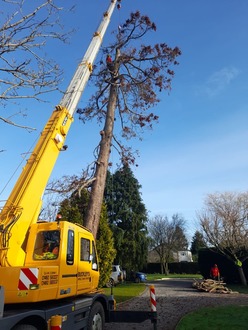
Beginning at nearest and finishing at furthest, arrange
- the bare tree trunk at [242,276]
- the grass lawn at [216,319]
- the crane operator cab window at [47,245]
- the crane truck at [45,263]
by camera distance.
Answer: the crane truck at [45,263] → the crane operator cab window at [47,245] → the grass lawn at [216,319] → the bare tree trunk at [242,276]

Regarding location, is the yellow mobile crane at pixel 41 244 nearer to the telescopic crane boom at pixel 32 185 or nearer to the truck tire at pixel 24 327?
the telescopic crane boom at pixel 32 185

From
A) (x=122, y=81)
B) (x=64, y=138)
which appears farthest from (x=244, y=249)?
(x=64, y=138)

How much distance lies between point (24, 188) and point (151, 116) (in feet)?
29.5

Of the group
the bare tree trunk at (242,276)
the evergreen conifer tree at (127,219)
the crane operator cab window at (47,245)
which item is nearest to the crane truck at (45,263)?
the crane operator cab window at (47,245)

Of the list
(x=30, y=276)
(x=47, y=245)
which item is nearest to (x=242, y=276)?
(x=47, y=245)

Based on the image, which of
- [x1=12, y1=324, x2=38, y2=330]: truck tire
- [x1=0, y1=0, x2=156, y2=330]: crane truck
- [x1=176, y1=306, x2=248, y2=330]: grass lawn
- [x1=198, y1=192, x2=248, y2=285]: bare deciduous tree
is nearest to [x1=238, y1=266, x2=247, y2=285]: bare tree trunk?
[x1=198, y1=192, x2=248, y2=285]: bare deciduous tree

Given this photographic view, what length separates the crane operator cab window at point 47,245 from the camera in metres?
6.00

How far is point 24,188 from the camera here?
6.18m

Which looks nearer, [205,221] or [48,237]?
[48,237]

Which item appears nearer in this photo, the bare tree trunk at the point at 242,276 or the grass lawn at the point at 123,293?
the grass lawn at the point at 123,293

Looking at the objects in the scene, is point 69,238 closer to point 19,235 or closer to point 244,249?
point 19,235

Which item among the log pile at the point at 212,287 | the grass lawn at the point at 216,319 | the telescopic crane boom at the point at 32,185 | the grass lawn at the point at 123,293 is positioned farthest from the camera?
the log pile at the point at 212,287

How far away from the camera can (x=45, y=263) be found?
592 cm

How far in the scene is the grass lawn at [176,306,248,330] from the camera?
8.67 metres
